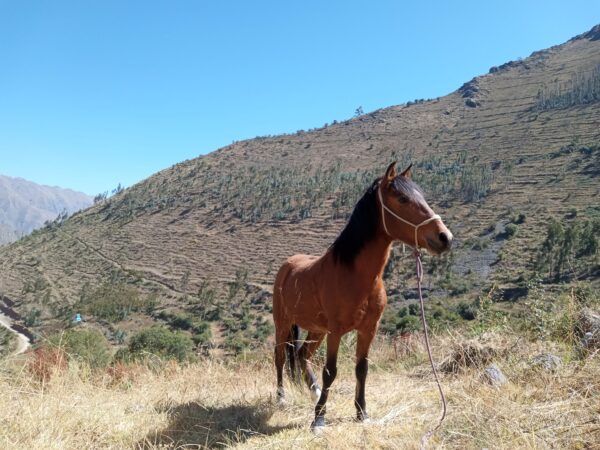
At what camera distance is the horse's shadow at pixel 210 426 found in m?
3.14

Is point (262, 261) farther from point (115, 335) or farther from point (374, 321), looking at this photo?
point (374, 321)

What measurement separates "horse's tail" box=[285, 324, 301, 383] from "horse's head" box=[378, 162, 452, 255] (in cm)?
203

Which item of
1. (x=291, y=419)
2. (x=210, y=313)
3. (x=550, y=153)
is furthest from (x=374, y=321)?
(x=550, y=153)

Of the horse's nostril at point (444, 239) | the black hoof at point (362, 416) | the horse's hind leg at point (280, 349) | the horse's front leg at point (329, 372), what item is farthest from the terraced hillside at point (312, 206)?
the horse's nostril at point (444, 239)

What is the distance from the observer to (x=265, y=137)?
12050cm

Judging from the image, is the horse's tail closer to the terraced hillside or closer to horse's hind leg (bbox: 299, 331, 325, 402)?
horse's hind leg (bbox: 299, 331, 325, 402)

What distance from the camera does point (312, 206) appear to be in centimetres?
7594

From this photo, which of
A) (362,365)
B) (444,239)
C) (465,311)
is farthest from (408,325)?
(465,311)

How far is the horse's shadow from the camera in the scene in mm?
3137

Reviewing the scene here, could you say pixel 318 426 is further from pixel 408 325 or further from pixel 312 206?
pixel 312 206

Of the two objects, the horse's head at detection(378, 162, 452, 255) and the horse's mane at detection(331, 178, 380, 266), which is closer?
the horse's head at detection(378, 162, 452, 255)

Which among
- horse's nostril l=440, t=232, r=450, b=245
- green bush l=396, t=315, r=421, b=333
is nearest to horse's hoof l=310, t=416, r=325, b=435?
horse's nostril l=440, t=232, r=450, b=245

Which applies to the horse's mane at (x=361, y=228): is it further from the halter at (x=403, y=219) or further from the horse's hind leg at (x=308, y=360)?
the horse's hind leg at (x=308, y=360)

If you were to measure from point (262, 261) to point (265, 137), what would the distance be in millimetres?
67451
